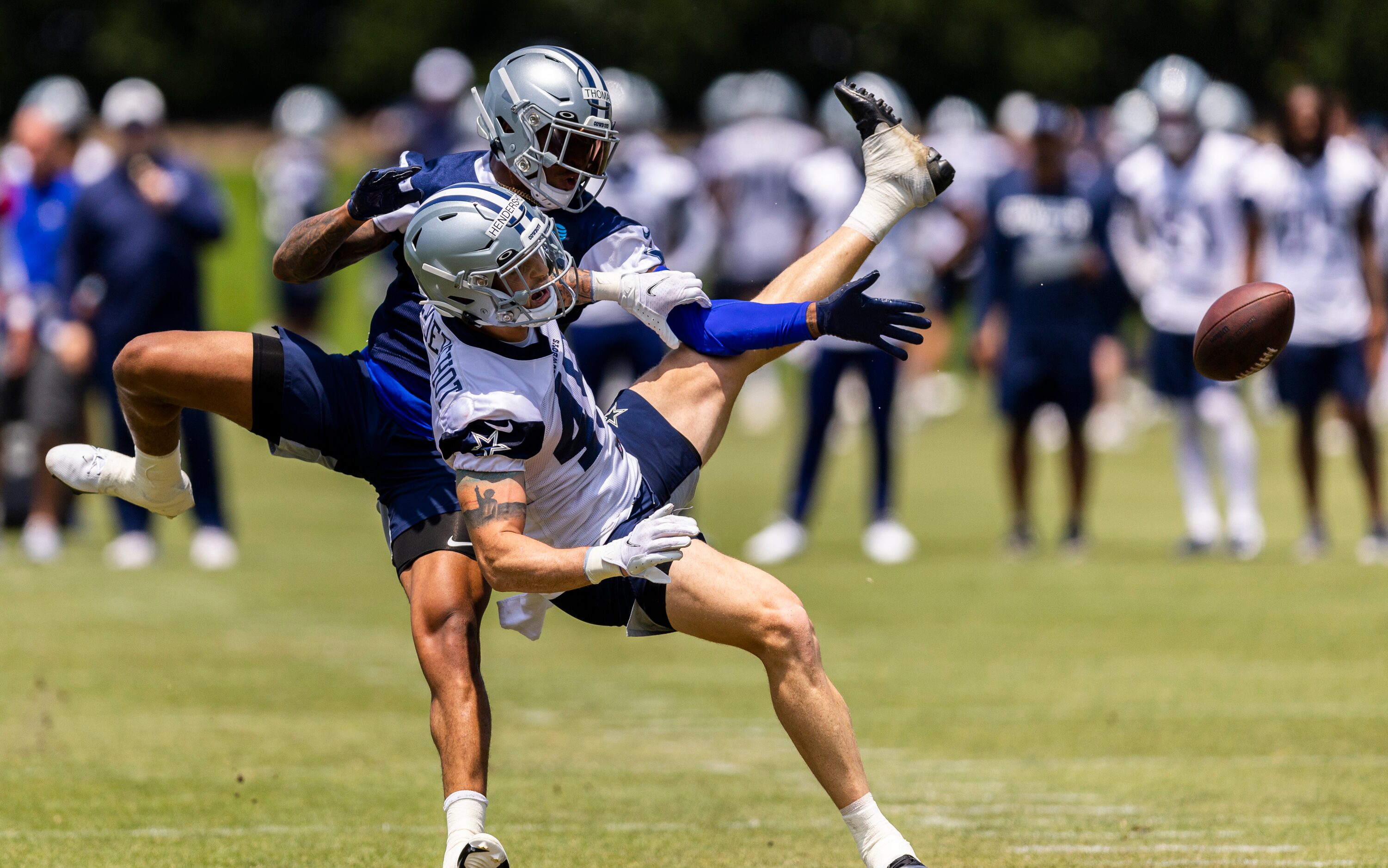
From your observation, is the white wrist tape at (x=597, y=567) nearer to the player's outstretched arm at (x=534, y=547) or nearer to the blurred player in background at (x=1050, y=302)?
the player's outstretched arm at (x=534, y=547)

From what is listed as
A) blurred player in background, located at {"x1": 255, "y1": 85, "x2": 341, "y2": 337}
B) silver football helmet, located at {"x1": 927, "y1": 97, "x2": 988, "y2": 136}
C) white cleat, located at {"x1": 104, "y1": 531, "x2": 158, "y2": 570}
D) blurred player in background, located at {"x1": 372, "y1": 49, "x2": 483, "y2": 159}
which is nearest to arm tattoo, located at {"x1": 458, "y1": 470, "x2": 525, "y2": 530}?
white cleat, located at {"x1": 104, "y1": 531, "x2": 158, "y2": 570}

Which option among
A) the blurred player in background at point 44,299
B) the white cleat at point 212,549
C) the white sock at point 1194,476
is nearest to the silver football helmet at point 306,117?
the blurred player in background at point 44,299

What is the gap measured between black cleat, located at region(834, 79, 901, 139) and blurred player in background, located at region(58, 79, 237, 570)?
561 cm

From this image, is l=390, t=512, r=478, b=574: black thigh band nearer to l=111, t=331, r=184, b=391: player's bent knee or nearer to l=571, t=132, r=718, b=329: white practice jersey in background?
l=111, t=331, r=184, b=391: player's bent knee

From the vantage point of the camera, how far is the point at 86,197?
405 inches

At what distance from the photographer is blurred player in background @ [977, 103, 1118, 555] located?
34.8 feet

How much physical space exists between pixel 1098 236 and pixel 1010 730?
4.88 meters

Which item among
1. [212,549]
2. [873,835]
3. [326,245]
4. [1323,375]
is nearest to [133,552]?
[212,549]

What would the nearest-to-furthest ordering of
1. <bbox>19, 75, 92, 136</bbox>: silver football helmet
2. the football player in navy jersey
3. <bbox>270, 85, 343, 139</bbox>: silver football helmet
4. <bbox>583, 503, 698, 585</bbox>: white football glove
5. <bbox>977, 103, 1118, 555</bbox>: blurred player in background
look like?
<bbox>583, 503, 698, 585</bbox>: white football glove
the football player in navy jersey
<bbox>19, 75, 92, 136</bbox>: silver football helmet
<bbox>977, 103, 1118, 555</bbox>: blurred player in background
<bbox>270, 85, 343, 139</bbox>: silver football helmet

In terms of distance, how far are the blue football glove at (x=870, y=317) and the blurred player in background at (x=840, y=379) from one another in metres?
5.45

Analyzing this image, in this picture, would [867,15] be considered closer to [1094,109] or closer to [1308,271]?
[1094,109]

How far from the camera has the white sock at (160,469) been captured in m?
5.36

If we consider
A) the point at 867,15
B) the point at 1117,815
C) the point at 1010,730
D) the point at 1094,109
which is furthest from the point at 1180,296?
the point at 867,15

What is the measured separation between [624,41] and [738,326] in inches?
1278
